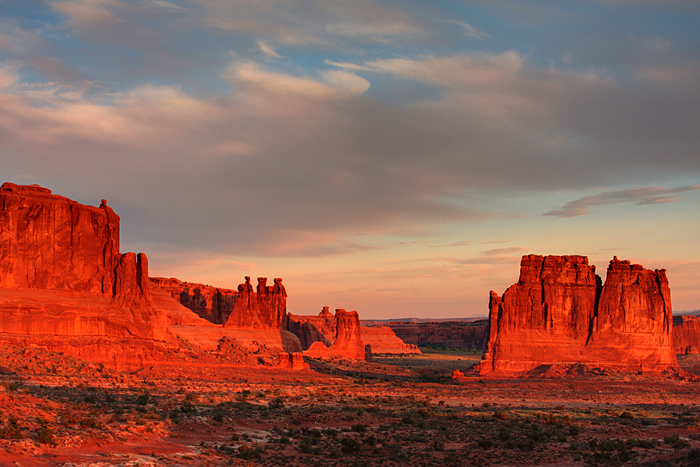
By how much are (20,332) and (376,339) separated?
113769mm

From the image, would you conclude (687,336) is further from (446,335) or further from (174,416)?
(174,416)

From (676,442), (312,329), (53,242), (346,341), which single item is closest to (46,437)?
(676,442)

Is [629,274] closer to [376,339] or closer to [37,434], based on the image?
[37,434]

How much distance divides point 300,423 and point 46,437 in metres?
14.5

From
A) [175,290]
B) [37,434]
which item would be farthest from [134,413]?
[175,290]

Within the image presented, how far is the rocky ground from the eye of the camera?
2442cm

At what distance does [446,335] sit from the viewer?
190 meters

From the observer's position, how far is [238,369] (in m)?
62.0

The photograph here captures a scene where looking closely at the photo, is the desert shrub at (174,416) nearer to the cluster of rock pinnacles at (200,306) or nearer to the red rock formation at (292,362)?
the cluster of rock pinnacles at (200,306)

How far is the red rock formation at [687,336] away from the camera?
463 feet

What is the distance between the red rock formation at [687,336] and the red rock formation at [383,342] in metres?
55.7

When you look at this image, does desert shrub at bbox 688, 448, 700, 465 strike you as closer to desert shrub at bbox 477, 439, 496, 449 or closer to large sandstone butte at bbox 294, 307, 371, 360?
desert shrub at bbox 477, 439, 496, 449

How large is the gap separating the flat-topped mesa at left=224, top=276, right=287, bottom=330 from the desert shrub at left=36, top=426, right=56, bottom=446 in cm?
6191

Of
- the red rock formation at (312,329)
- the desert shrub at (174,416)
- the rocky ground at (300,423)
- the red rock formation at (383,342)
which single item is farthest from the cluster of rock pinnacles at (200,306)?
the red rock formation at (383,342)
